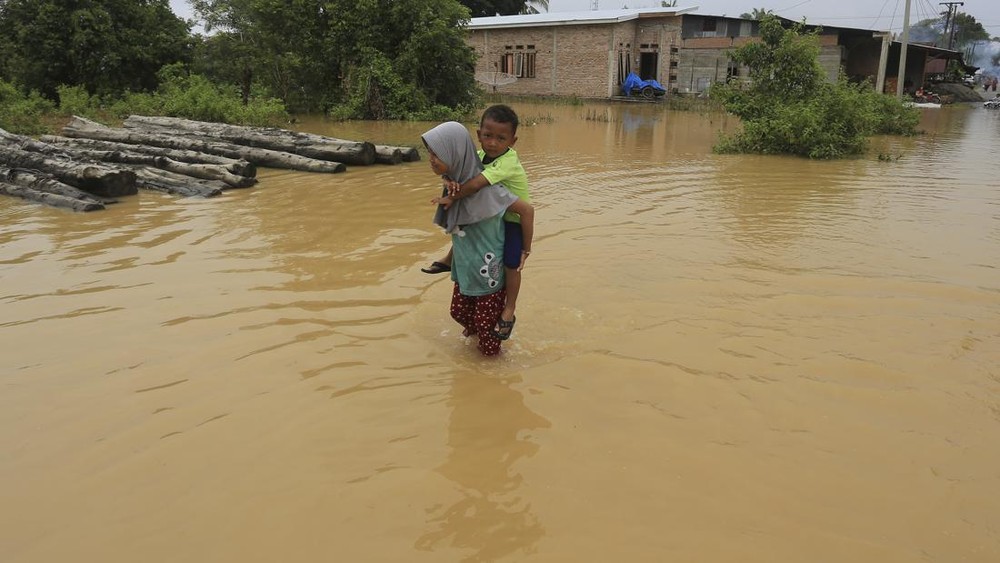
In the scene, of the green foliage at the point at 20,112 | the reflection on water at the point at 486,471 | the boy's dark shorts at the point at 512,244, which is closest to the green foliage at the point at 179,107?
the green foliage at the point at 20,112

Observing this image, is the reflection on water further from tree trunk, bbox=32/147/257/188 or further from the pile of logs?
tree trunk, bbox=32/147/257/188

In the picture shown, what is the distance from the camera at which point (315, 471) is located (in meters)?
2.71

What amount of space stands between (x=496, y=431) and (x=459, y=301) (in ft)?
3.13

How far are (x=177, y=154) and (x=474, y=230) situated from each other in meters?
8.23

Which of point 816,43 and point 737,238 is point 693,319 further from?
point 816,43

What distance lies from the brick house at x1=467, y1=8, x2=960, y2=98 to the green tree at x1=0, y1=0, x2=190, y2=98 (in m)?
17.6

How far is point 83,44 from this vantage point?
17422mm

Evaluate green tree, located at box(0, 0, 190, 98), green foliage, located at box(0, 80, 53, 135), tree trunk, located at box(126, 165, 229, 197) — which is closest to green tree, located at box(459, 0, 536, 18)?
green tree, located at box(0, 0, 190, 98)

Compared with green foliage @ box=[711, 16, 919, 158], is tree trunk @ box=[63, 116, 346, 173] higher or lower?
lower

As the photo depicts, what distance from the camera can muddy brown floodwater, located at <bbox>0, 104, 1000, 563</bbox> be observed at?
93.5 inches

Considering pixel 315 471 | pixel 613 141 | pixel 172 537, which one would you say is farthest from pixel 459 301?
pixel 613 141

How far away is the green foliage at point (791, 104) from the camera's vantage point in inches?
505

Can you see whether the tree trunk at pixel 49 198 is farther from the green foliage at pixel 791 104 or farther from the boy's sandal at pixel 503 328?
the green foliage at pixel 791 104

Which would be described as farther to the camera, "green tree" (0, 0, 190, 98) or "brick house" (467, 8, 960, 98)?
"brick house" (467, 8, 960, 98)
